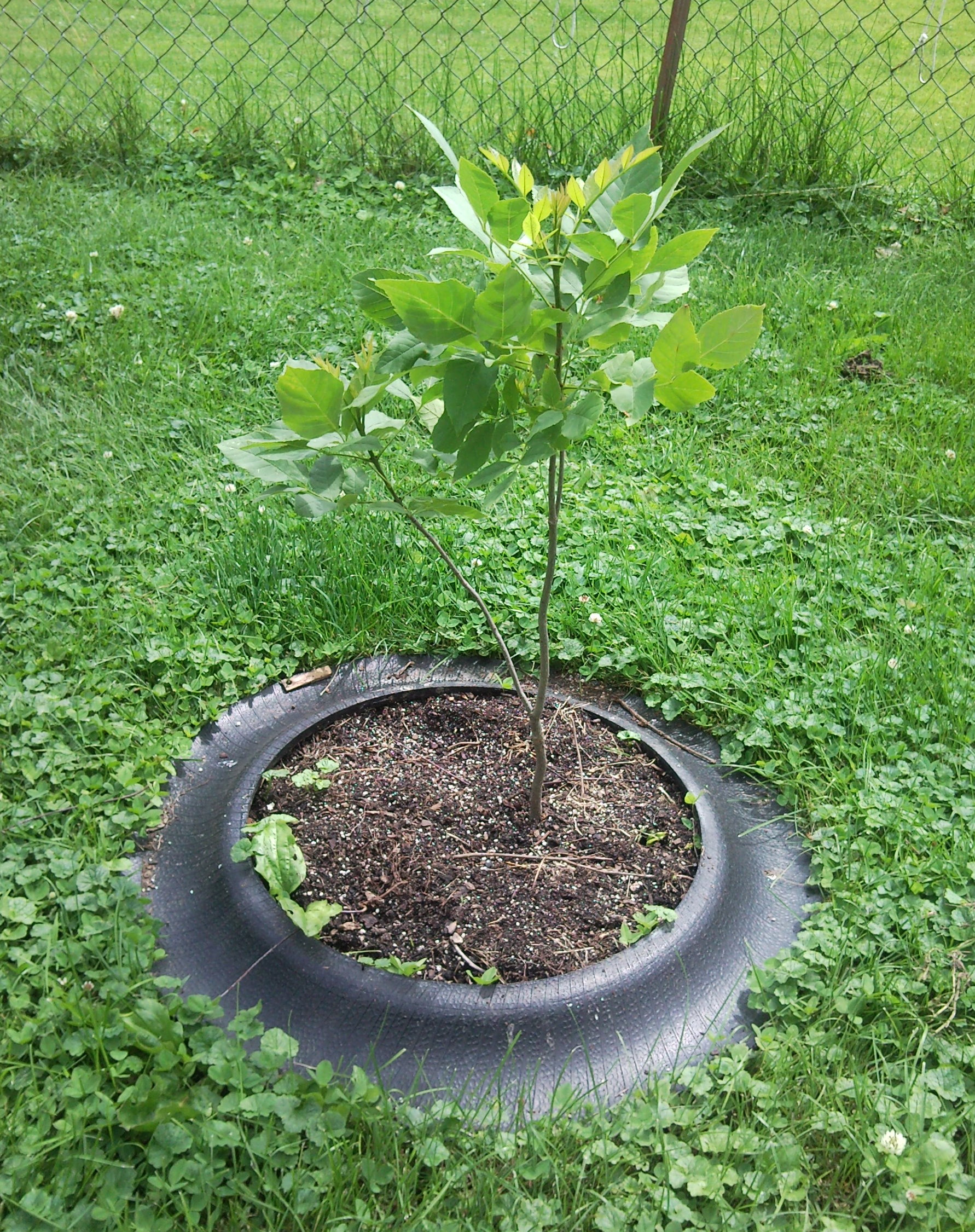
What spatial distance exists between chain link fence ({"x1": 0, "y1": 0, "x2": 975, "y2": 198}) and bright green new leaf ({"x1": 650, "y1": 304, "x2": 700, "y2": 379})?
3076 millimetres

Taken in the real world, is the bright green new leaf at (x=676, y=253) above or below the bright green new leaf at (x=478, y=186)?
below

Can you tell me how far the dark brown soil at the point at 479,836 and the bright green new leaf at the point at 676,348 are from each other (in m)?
0.98

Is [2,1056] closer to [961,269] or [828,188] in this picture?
[961,269]

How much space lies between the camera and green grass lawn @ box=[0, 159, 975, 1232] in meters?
1.56

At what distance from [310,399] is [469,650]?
1.31m

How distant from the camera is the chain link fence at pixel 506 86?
4871mm

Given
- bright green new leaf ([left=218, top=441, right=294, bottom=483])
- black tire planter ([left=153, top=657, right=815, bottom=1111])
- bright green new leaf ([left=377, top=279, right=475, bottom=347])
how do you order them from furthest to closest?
1. black tire planter ([left=153, top=657, right=815, bottom=1111])
2. bright green new leaf ([left=218, top=441, right=294, bottom=483])
3. bright green new leaf ([left=377, top=279, right=475, bottom=347])

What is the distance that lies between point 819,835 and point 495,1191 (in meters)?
0.96

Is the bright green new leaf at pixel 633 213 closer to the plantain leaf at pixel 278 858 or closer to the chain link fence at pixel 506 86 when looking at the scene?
the plantain leaf at pixel 278 858

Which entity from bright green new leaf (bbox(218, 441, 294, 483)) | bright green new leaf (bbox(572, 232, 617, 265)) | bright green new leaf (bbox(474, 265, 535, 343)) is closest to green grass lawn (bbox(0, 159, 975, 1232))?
bright green new leaf (bbox(218, 441, 294, 483))

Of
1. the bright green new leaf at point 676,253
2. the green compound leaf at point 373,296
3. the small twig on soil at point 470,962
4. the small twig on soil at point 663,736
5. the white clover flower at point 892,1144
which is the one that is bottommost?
the white clover flower at point 892,1144

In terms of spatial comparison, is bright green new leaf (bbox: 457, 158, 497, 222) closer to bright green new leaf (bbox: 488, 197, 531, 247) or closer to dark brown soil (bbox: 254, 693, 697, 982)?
bright green new leaf (bbox: 488, 197, 531, 247)

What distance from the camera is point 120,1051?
→ 5.54 ft

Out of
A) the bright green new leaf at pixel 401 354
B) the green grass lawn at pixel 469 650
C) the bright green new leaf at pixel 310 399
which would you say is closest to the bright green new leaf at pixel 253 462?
the bright green new leaf at pixel 310 399
